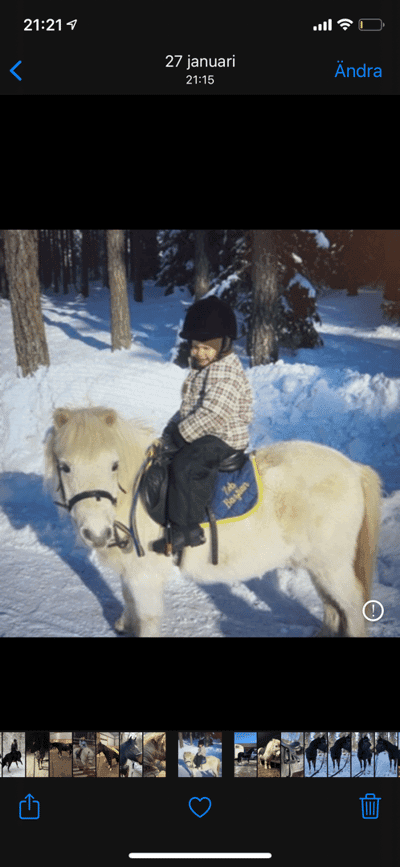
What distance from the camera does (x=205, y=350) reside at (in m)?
2.44

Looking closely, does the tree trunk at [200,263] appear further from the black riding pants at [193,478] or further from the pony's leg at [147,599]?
the pony's leg at [147,599]

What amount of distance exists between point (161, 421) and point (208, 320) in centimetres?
131

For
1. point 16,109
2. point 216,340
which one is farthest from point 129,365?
point 16,109

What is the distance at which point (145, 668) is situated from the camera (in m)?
2.34
